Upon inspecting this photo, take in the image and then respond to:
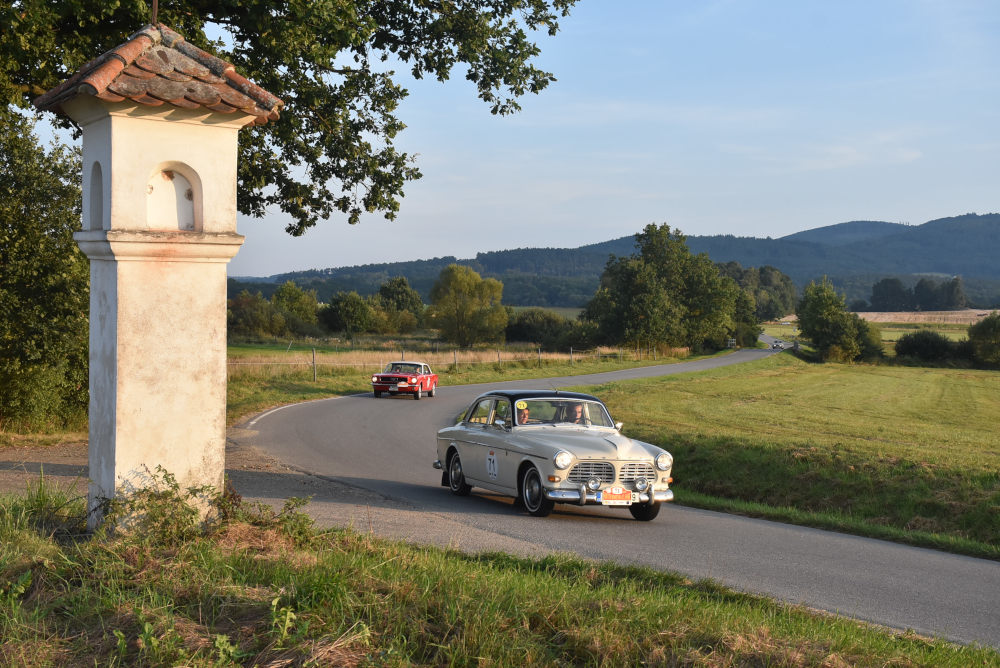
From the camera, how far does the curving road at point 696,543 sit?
24.4 feet

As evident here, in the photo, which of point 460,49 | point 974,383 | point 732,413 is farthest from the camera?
point 974,383

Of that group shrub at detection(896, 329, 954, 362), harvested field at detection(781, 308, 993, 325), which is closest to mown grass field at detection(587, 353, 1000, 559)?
shrub at detection(896, 329, 954, 362)

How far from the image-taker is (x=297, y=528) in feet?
21.1

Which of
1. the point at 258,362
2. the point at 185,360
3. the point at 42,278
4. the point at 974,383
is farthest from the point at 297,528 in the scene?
the point at 974,383

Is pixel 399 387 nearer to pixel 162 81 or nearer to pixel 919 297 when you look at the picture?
pixel 162 81

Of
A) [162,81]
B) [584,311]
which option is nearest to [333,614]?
[162,81]

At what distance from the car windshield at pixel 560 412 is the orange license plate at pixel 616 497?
1752mm

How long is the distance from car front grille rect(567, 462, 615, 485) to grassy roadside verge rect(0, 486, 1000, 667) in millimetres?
4660

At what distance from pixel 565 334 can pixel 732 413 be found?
60871 millimetres

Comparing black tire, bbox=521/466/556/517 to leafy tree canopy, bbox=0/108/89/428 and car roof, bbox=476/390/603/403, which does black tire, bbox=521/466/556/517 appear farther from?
leafy tree canopy, bbox=0/108/89/428

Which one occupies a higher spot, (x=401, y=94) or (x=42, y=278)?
(x=401, y=94)

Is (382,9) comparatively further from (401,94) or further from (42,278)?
(42,278)

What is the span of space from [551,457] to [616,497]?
0.94m

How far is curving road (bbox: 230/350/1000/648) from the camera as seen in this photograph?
7445 millimetres
